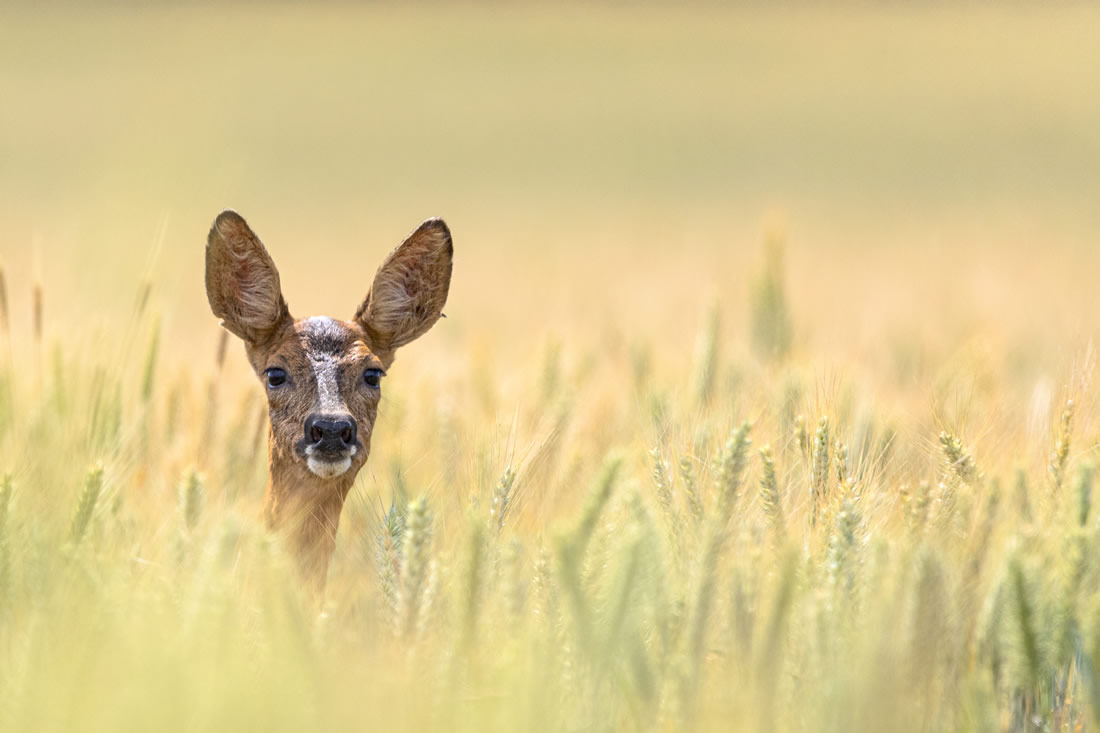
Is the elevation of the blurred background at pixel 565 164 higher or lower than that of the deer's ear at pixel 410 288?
higher

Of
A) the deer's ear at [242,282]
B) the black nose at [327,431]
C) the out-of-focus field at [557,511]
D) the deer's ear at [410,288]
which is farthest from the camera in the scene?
the deer's ear at [410,288]

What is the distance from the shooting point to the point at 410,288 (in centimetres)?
435

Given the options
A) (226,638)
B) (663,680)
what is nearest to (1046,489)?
(663,680)

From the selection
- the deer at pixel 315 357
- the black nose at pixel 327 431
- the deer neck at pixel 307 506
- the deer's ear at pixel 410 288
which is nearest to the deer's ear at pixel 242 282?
the deer at pixel 315 357

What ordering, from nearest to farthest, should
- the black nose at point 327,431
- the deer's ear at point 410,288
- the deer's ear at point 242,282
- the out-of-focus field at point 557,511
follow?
the out-of-focus field at point 557,511 < the black nose at point 327,431 < the deer's ear at point 242,282 < the deer's ear at point 410,288

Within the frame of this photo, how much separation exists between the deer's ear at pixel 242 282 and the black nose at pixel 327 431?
50 centimetres

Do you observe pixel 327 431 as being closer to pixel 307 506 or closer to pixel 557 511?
pixel 307 506

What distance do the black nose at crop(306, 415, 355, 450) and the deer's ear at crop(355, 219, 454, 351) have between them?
58cm

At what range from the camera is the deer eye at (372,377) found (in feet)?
13.6

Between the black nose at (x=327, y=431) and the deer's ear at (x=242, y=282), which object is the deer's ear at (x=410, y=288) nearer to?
the deer's ear at (x=242, y=282)

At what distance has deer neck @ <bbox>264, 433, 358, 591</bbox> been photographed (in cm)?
383

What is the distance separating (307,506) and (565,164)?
27936 mm

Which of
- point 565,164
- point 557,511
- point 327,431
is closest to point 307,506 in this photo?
point 327,431

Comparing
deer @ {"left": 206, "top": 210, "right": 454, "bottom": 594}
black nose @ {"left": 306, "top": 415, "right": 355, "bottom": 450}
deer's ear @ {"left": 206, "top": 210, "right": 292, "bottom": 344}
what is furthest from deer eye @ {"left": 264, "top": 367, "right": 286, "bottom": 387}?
black nose @ {"left": 306, "top": 415, "right": 355, "bottom": 450}
